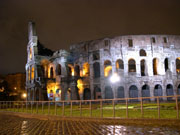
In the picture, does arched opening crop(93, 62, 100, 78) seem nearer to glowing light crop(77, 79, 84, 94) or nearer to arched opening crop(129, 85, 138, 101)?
glowing light crop(77, 79, 84, 94)

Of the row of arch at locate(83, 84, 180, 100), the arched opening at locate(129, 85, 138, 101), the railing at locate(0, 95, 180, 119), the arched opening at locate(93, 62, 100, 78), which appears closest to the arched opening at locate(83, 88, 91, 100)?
the row of arch at locate(83, 84, 180, 100)

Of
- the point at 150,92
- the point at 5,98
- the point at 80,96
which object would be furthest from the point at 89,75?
the point at 5,98

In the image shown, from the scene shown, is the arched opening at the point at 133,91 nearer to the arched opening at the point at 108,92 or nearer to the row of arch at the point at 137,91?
the row of arch at the point at 137,91

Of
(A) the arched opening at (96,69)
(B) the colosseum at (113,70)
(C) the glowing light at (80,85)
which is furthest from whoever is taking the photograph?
(A) the arched opening at (96,69)

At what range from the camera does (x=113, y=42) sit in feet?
118

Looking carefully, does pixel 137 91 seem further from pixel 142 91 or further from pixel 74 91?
pixel 74 91

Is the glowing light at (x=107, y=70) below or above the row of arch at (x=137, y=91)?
above

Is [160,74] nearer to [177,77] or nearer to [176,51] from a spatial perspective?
[177,77]

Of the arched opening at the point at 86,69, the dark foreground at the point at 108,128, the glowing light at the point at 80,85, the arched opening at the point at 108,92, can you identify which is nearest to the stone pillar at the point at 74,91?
the glowing light at the point at 80,85

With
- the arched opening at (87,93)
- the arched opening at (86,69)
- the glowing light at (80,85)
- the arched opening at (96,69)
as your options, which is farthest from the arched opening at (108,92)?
the arched opening at (86,69)

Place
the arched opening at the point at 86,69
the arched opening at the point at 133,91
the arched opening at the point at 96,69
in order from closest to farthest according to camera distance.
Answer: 1. the arched opening at the point at 133,91
2. the arched opening at the point at 86,69
3. the arched opening at the point at 96,69

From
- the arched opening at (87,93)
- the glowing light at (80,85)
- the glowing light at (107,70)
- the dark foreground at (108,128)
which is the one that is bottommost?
the dark foreground at (108,128)

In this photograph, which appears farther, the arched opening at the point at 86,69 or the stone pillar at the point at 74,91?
the arched opening at the point at 86,69

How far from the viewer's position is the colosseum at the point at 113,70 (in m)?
33.7
